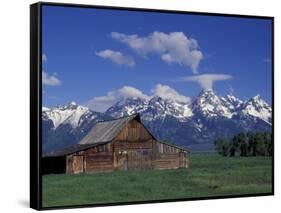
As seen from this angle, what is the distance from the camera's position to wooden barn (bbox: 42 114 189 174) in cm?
1188

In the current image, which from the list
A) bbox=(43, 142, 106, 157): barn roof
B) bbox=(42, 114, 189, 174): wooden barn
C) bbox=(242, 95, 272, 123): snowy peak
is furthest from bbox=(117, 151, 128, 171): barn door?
bbox=(242, 95, 272, 123): snowy peak

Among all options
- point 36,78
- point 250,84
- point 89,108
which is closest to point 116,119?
point 89,108

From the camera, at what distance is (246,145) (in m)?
13.0

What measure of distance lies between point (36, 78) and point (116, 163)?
5.02 feet

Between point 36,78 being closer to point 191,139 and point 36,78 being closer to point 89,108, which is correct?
point 89,108

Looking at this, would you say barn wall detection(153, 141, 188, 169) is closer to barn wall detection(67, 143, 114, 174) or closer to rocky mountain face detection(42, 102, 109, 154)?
barn wall detection(67, 143, 114, 174)

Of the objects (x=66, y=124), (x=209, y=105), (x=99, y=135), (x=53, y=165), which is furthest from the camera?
(x=209, y=105)

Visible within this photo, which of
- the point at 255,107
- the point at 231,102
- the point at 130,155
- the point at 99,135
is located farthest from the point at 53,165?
the point at 255,107

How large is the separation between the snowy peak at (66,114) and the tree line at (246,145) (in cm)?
206

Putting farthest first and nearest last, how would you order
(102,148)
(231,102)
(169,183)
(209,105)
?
(231,102) → (209,105) → (169,183) → (102,148)

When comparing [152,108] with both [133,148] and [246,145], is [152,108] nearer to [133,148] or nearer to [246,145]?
[133,148]

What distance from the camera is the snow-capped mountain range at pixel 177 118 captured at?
11.7 m

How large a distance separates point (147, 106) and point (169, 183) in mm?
1034

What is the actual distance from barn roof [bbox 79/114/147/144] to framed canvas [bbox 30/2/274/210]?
0.01m
